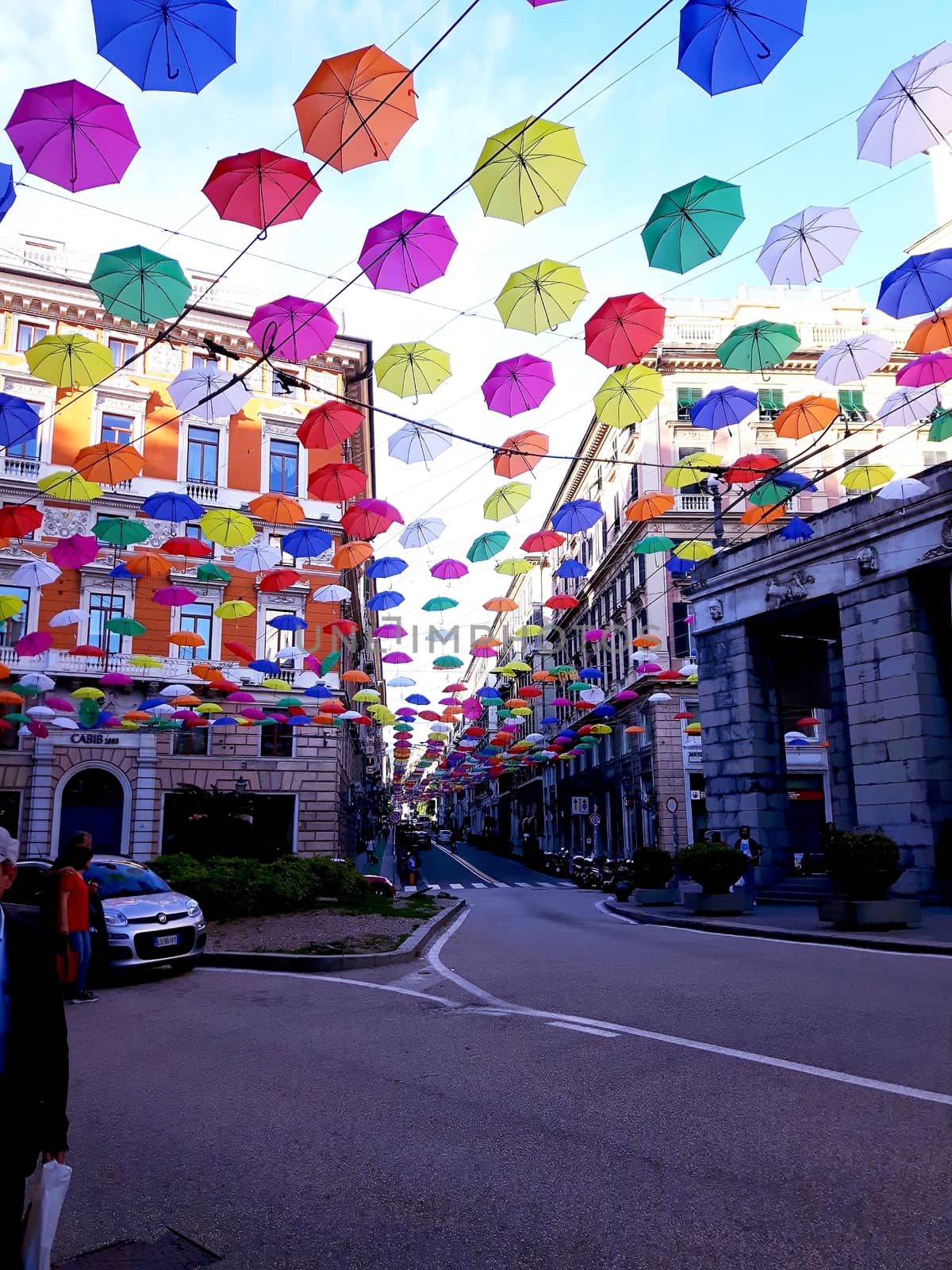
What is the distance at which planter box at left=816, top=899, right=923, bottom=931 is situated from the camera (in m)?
14.8

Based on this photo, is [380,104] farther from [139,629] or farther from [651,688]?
[651,688]

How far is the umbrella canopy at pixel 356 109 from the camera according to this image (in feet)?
25.5

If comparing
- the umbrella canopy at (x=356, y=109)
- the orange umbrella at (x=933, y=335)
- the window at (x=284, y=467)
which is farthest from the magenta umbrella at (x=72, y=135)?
the window at (x=284, y=467)

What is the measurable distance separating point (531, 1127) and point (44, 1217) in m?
3.09

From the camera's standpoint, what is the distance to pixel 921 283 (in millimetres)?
11305

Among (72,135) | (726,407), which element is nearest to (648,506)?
(726,407)

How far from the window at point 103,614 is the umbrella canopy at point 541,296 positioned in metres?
27.0

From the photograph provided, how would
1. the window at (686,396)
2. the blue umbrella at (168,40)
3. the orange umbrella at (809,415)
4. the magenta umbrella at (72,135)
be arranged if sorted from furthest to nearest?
the window at (686,396) < the orange umbrella at (809,415) < the magenta umbrella at (72,135) < the blue umbrella at (168,40)

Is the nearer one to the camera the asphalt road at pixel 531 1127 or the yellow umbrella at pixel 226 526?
the asphalt road at pixel 531 1127

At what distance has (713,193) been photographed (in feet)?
Answer: 31.5

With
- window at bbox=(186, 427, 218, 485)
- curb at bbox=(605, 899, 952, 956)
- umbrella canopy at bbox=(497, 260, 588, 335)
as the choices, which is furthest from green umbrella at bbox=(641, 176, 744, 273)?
→ window at bbox=(186, 427, 218, 485)

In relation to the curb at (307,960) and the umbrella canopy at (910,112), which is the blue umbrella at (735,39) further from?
the curb at (307,960)

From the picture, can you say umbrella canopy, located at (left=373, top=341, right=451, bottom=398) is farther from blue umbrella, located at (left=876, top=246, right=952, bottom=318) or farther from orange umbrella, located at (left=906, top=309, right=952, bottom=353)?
orange umbrella, located at (left=906, top=309, right=952, bottom=353)

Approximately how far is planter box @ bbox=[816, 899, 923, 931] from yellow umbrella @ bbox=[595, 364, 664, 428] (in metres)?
8.63
